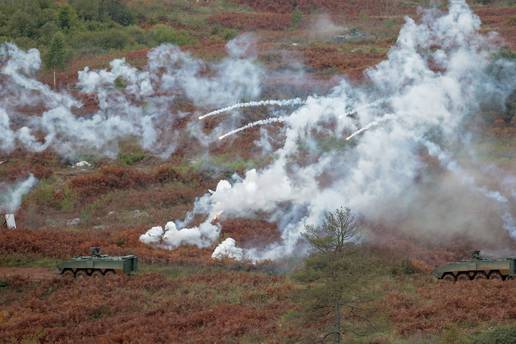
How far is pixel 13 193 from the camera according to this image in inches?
1943

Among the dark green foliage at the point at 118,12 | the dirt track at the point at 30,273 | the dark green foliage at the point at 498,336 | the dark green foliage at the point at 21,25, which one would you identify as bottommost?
the dark green foliage at the point at 498,336

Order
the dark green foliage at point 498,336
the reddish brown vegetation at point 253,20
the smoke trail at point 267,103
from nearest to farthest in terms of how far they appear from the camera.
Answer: the dark green foliage at point 498,336 < the smoke trail at point 267,103 < the reddish brown vegetation at point 253,20

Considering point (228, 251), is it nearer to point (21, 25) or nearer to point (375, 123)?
point (375, 123)

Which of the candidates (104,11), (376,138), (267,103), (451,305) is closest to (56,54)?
(104,11)

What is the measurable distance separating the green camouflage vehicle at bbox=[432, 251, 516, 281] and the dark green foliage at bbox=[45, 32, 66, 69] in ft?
126

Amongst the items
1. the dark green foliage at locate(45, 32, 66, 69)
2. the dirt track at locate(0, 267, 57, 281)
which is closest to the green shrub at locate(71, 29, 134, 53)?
the dark green foliage at locate(45, 32, 66, 69)

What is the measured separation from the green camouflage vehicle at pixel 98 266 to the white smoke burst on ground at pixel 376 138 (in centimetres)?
493

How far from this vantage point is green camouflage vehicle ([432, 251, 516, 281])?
1425 inches

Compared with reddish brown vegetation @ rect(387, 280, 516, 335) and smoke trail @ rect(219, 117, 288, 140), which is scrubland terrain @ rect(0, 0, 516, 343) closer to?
reddish brown vegetation @ rect(387, 280, 516, 335)

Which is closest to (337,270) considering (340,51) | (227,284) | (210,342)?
(210,342)

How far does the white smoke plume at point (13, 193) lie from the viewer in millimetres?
48188

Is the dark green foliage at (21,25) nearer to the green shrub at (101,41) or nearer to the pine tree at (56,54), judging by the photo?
the green shrub at (101,41)

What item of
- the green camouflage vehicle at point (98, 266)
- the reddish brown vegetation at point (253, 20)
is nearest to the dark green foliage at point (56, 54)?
the reddish brown vegetation at point (253, 20)

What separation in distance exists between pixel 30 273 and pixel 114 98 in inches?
932
